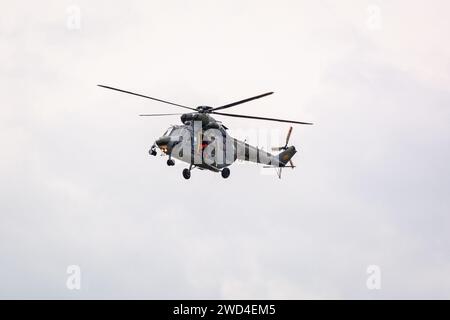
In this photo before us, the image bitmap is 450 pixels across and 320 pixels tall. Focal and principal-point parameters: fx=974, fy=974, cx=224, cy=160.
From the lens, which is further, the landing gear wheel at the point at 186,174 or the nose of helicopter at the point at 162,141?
the landing gear wheel at the point at 186,174

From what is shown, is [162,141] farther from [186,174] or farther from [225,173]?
[225,173]

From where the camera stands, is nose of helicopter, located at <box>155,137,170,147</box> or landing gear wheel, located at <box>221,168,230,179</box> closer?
nose of helicopter, located at <box>155,137,170,147</box>

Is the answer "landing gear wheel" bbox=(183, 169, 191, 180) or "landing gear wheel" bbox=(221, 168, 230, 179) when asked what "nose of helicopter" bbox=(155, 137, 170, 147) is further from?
"landing gear wheel" bbox=(221, 168, 230, 179)

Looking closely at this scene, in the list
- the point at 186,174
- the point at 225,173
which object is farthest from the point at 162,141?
the point at 225,173

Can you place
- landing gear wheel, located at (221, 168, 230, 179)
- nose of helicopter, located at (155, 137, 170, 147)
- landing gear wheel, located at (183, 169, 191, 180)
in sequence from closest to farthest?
nose of helicopter, located at (155, 137, 170, 147), landing gear wheel, located at (183, 169, 191, 180), landing gear wheel, located at (221, 168, 230, 179)

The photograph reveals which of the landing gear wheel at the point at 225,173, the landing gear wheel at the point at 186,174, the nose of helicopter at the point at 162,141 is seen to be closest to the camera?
the nose of helicopter at the point at 162,141

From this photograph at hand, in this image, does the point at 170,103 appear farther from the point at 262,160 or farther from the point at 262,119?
the point at 262,160

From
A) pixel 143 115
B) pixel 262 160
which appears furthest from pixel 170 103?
pixel 262 160

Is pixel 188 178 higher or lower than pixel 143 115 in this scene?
lower

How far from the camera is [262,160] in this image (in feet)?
309

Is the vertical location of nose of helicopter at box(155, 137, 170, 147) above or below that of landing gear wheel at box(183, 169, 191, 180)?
above

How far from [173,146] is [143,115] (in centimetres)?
376

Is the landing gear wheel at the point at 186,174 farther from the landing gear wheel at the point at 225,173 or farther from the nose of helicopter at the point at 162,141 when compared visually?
the landing gear wheel at the point at 225,173
